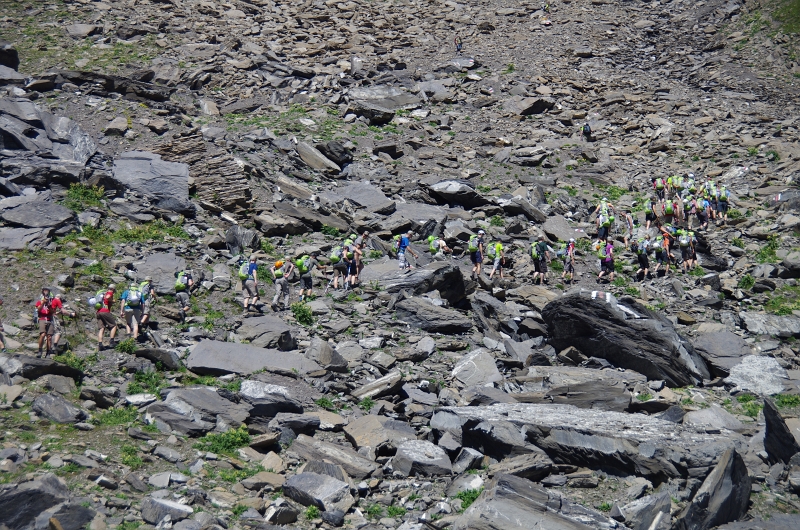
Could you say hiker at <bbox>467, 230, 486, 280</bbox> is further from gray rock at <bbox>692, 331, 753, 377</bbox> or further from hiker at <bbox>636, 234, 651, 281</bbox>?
gray rock at <bbox>692, 331, 753, 377</bbox>

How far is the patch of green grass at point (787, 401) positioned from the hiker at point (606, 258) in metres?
7.80

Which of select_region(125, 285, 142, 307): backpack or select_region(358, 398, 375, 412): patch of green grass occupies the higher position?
select_region(125, 285, 142, 307): backpack

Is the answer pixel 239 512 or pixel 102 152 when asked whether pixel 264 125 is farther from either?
pixel 239 512

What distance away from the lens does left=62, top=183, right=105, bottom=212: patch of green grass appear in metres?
21.2

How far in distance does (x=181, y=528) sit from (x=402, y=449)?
4.26 meters

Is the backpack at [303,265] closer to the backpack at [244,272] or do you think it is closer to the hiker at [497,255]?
the backpack at [244,272]

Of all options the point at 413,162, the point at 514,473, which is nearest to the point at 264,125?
the point at 413,162

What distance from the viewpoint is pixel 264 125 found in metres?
31.7

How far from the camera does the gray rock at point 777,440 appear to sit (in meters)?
12.3

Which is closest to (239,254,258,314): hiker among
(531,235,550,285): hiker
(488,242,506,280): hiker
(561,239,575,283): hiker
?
(488,242,506,280): hiker

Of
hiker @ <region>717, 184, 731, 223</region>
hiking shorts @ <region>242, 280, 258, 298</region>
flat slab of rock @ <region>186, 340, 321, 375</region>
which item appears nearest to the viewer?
flat slab of rock @ <region>186, 340, 321, 375</region>

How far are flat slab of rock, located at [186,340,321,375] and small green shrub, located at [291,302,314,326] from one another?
7.26 feet

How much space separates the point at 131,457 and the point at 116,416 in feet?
5.27

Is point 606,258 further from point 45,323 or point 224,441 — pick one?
point 45,323
